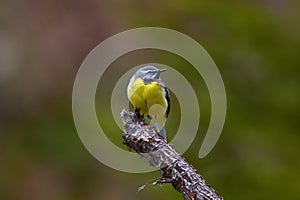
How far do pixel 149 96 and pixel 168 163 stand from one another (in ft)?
0.73

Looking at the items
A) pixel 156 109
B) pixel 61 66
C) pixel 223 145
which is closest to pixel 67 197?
pixel 61 66

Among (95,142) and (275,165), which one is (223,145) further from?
(95,142)

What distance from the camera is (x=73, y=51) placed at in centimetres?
786

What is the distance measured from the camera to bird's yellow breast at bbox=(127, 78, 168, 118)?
241cm

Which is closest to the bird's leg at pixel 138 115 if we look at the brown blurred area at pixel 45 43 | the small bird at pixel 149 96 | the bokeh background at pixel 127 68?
the small bird at pixel 149 96

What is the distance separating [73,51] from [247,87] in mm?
3660

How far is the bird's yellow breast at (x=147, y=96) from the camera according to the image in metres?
→ 2.41

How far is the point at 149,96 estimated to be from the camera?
7.96 ft

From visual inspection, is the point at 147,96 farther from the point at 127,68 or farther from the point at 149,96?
the point at 127,68

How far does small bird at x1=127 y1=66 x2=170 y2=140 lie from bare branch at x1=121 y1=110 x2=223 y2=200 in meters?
0.06

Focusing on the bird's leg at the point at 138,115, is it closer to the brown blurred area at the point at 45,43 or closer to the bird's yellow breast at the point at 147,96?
the bird's yellow breast at the point at 147,96

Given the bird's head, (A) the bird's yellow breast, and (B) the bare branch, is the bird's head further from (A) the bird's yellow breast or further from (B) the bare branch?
(B) the bare branch

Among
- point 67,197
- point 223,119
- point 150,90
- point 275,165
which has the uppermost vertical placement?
point 150,90

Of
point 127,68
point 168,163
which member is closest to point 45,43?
point 127,68
